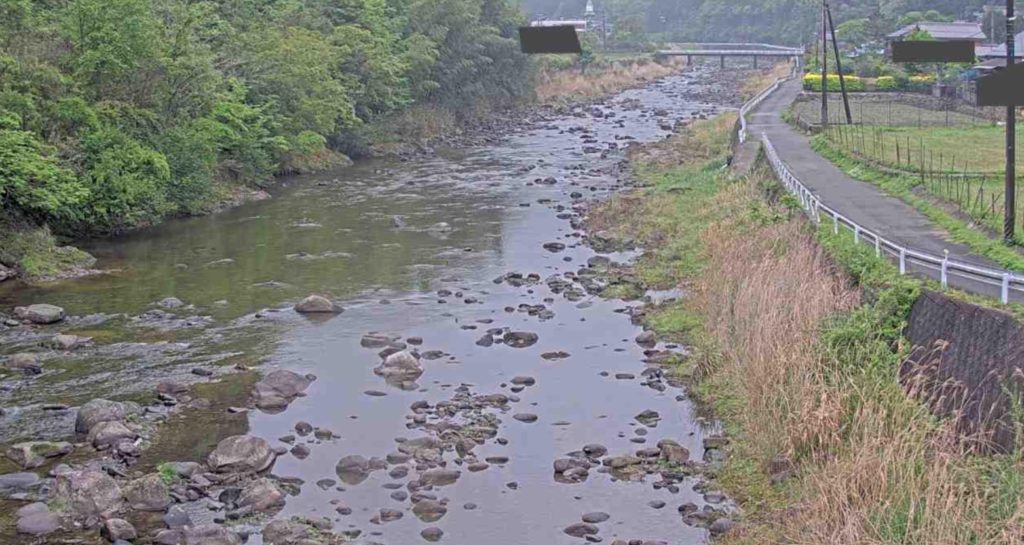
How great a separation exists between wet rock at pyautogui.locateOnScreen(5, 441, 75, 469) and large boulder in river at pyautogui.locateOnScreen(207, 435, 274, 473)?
2.21m

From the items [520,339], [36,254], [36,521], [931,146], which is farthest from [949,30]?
[36,521]

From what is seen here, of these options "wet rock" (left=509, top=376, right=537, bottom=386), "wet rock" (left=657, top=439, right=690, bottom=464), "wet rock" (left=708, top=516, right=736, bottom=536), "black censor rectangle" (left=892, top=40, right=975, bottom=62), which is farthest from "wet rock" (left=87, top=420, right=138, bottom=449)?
"black censor rectangle" (left=892, top=40, right=975, bottom=62)

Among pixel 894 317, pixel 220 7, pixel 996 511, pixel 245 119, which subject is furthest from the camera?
pixel 220 7

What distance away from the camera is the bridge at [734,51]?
355 feet

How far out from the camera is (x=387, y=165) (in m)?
47.2

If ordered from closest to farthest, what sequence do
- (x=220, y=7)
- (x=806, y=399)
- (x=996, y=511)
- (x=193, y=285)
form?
(x=996, y=511), (x=806, y=399), (x=193, y=285), (x=220, y=7)

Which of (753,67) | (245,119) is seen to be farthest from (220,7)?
(753,67)

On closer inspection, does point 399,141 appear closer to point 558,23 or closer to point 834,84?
point 558,23

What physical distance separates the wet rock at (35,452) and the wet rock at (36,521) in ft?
5.37

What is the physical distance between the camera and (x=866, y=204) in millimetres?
26484

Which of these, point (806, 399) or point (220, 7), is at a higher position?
point (220, 7)

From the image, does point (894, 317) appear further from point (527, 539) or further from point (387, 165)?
point (387, 165)

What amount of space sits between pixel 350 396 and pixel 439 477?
12.8 ft

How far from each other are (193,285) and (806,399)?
52.8ft
